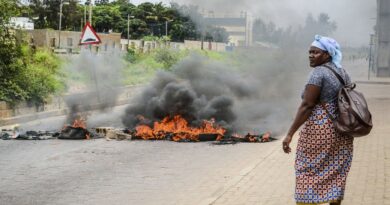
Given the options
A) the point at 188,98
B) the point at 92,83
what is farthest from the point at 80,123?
the point at 92,83

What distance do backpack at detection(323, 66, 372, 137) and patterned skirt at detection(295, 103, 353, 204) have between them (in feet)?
0.29

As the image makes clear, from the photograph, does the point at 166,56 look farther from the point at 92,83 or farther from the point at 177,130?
the point at 177,130

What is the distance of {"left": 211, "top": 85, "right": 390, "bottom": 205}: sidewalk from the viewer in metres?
7.29

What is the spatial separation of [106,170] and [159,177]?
3.11 ft

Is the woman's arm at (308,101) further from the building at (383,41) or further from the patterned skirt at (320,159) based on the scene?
the building at (383,41)

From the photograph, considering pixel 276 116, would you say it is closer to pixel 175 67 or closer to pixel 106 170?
pixel 175 67

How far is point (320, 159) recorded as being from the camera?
5.48 meters

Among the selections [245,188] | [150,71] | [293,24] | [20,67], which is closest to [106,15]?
[150,71]

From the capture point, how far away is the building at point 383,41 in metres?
48.2

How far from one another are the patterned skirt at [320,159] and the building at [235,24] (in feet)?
55.9

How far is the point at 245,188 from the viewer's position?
314 inches

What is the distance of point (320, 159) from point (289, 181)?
301 centimetres

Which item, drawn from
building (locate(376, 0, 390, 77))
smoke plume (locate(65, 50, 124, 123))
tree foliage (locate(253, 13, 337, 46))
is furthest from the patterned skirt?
building (locate(376, 0, 390, 77))

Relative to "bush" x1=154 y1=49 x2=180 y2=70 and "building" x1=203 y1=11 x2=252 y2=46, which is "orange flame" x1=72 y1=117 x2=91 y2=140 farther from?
"bush" x1=154 y1=49 x2=180 y2=70
